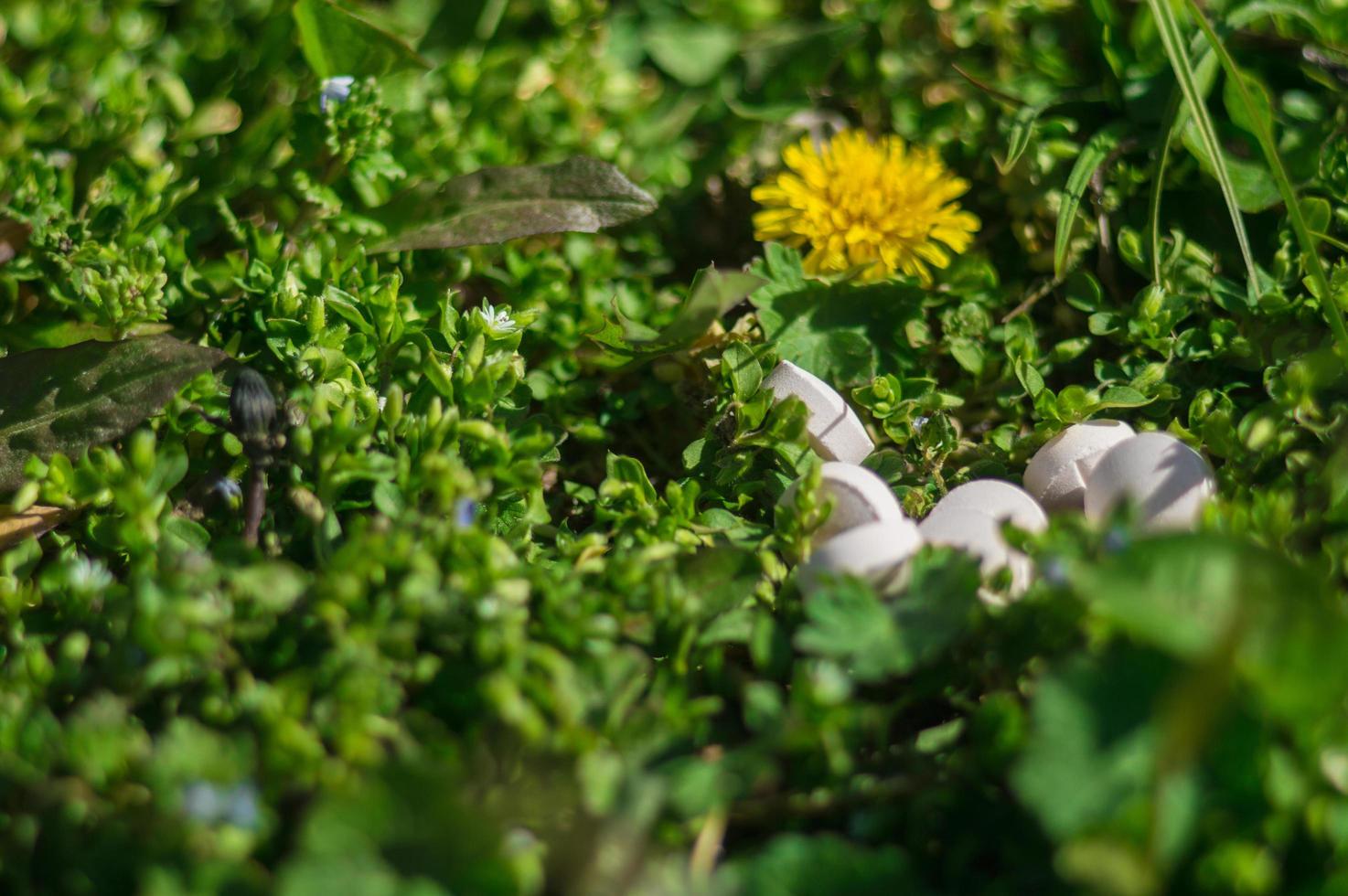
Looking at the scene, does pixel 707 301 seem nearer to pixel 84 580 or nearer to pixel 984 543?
pixel 984 543

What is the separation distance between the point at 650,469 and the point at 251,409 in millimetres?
555

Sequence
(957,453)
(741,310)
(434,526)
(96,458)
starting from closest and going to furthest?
(434,526), (96,458), (957,453), (741,310)

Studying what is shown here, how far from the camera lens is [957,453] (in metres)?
1.40

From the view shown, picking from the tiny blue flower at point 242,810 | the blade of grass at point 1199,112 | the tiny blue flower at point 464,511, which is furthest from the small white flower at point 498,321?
the blade of grass at point 1199,112

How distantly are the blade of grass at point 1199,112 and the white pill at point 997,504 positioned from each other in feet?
1.66

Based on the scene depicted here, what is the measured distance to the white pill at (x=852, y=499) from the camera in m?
1.12

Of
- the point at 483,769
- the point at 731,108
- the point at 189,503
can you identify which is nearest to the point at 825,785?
the point at 483,769

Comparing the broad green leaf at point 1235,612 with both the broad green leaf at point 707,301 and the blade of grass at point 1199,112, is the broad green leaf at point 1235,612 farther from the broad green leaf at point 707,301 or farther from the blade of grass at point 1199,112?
the blade of grass at point 1199,112

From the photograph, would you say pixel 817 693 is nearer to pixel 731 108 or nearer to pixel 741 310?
pixel 741 310

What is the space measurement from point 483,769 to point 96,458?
62cm

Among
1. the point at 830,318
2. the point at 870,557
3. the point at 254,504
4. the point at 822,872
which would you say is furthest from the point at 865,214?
the point at 822,872

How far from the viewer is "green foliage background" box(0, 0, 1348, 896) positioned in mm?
770

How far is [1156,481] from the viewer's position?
3.71ft

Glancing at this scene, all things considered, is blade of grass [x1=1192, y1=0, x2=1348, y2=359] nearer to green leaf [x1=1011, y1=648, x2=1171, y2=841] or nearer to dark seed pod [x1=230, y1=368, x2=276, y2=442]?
green leaf [x1=1011, y1=648, x2=1171, y2=841]
